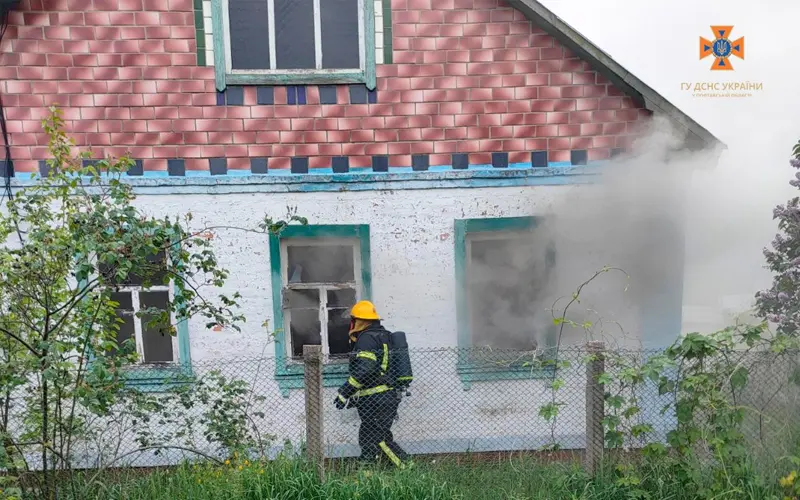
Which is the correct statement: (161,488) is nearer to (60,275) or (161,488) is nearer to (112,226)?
(60,275)

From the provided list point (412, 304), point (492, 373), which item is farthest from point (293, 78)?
point (492, 373)

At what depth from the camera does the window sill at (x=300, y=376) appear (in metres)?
5.52

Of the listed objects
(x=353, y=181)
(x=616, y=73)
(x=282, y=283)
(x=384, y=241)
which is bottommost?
(x=282, y=283)

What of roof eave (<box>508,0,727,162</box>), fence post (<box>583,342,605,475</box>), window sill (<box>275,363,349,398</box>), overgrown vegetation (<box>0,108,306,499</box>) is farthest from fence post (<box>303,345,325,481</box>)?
roof eave (<box>508,0,727,162</box>)

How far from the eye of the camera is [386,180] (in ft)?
17.9

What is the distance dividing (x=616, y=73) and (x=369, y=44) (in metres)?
2.43

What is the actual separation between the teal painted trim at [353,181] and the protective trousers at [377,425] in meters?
2.05

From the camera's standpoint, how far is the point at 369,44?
5.29 meters

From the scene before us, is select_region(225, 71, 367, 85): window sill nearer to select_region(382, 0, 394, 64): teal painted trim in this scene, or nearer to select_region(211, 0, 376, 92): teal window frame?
select_region(211, 0, 376, 92): teal window frame

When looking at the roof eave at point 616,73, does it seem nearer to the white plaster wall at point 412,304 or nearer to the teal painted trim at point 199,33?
the white plaster wall at point 412,304

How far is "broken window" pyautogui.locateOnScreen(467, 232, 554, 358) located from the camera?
5.71m

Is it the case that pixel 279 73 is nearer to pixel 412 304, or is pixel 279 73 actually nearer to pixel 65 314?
pixel 412 304

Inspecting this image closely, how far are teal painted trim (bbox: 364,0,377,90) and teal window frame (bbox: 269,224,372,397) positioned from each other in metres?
1.43

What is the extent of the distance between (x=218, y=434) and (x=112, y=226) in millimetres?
2082
